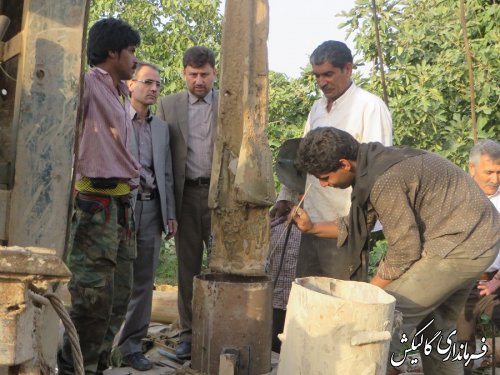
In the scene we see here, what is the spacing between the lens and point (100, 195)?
406cm

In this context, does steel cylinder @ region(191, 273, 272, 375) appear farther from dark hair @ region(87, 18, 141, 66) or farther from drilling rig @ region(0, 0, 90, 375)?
dark hair @ region(87, 18, 141, 66)

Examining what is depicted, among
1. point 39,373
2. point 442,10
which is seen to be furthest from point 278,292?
point 442,10

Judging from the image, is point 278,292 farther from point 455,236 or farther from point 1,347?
point 1,347

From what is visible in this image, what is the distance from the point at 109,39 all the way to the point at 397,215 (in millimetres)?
Answer: 1867

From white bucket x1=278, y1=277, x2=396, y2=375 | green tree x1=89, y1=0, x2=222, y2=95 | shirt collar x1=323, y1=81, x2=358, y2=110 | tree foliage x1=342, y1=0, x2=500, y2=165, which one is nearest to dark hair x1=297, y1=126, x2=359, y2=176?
white bucket x1=278, y1=277, x2=396, y2=375

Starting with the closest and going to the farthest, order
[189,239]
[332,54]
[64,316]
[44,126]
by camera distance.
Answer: [64,316] < [44,126] < [332,54] < [189,239]

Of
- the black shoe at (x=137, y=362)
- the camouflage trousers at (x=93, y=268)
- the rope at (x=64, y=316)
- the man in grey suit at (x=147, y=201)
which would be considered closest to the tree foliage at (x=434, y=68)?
the man in grey suit at (x=147, y=201)

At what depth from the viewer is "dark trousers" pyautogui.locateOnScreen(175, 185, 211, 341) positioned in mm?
5094

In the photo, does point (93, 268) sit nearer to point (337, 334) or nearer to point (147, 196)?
point (147, 196)

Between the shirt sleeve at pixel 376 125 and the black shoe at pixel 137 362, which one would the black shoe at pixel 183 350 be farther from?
the shirt sleeve at pixel 376 125

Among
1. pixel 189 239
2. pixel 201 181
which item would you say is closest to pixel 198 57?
pixel 201 181

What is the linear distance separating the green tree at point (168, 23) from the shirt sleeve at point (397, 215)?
855 cm

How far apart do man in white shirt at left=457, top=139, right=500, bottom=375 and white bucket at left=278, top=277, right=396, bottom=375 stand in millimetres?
1988

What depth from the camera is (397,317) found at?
135 inches
